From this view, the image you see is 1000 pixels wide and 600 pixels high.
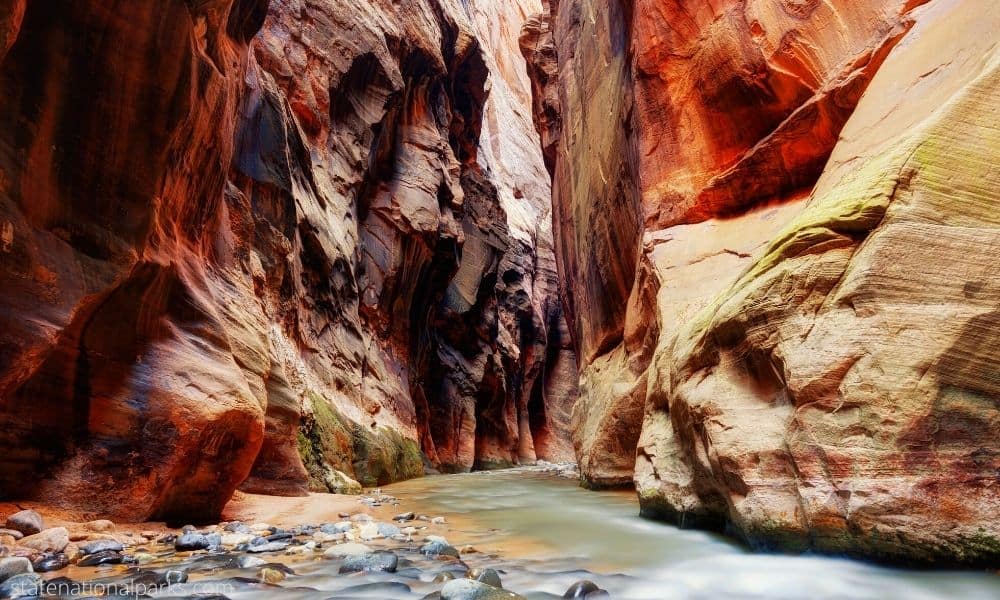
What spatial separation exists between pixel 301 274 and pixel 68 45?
9.78m

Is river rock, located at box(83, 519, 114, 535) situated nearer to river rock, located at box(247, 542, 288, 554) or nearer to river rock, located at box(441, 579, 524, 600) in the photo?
river rock, located at box(247, 542, 288, 554)

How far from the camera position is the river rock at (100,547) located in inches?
158

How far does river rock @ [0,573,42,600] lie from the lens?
3.05 meters

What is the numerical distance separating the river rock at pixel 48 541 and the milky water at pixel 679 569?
3.21m

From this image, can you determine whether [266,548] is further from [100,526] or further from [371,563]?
[100,526]

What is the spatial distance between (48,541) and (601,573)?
3.97 m

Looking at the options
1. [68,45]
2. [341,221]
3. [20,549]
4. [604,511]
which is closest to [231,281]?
[68,45]

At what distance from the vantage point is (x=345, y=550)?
452 centimetres

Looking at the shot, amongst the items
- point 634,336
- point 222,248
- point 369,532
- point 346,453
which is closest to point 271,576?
point 369,532

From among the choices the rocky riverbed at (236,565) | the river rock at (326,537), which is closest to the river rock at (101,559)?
the rocky riverbed at (236,565)

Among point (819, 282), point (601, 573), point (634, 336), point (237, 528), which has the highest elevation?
point (634, 336)

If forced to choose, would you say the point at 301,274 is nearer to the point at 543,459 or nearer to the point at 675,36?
the point at 675,36

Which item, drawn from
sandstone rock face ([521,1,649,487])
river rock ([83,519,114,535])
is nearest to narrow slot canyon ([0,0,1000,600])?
river rock ([83,519,114,535])

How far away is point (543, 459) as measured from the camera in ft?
122
